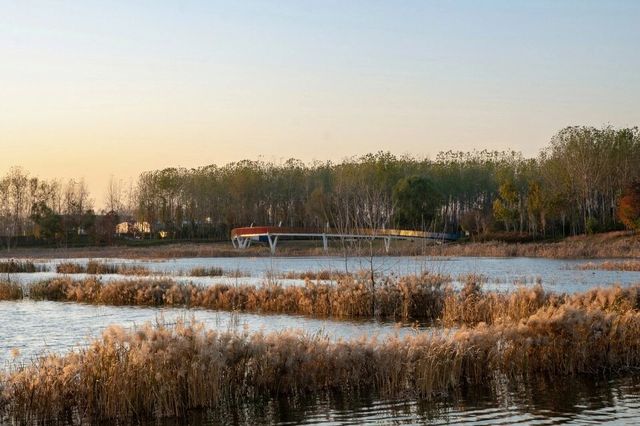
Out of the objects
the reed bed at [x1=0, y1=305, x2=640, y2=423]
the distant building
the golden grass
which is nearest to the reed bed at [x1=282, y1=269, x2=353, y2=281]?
the reed bed at [x1=0, y1=305, x2=640, y2=423]

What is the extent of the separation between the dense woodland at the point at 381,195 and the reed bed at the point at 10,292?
6729cm

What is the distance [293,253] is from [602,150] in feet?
134

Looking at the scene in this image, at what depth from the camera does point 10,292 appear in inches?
1625

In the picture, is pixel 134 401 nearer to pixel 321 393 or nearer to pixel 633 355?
pixel 321 393

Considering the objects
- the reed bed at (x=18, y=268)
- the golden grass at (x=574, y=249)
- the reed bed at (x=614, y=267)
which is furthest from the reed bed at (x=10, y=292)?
the golden grass at (x=574, y=249)

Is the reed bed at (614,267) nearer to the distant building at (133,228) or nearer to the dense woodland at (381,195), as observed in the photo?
the dense woodland at (381,195)

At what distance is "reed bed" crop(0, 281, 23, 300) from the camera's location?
1617 inches

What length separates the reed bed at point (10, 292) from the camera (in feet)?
135

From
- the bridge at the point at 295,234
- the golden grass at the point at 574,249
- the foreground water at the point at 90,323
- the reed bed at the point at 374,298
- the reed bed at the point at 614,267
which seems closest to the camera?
the foreground water at the point at 90,323

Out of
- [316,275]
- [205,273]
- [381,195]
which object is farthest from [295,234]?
[316,275]

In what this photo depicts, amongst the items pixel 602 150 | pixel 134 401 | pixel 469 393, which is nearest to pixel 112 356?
pixel 134 401

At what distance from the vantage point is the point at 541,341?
1839 centimetres

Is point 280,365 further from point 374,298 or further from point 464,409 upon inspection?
point 374,298

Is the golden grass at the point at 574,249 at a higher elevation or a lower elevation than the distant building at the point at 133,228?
lower
